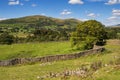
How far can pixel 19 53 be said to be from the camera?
197 ft

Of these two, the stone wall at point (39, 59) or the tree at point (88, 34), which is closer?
the stone wall at point (39, 59)

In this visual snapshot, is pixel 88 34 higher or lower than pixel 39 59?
higher

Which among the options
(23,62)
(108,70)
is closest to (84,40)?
(23,62)

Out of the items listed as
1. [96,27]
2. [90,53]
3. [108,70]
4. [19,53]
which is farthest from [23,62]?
[96,27]

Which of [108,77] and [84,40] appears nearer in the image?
[108,77]

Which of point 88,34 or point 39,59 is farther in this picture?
point 88,34

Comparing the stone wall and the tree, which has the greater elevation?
the tree

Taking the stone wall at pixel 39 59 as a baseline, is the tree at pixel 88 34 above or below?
above

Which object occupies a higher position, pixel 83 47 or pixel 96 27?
pixel 96 27

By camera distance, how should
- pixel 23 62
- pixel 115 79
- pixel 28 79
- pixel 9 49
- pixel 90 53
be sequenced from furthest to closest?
pixel 9 49 < pixel 90 53 < pixel 23 62 < pixel 28 79 < pixel 115 79

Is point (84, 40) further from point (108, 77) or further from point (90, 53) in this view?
point (108, 77)

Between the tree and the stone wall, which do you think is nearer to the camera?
the stone wall

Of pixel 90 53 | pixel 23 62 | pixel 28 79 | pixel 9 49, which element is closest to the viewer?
pixel 28 79

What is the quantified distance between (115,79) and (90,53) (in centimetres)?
1694
